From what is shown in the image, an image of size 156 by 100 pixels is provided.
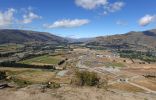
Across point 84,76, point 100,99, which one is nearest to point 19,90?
point 100,99

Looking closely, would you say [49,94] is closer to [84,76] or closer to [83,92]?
[83,92]

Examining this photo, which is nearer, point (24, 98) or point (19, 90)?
point (24, 98)

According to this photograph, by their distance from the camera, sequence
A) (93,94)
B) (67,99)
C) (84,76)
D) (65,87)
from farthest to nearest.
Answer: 1. (84,76)
2. (65,87)
3. (93,94)
4. (67,99)

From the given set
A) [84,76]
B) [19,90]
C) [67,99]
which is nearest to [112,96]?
[67,99]

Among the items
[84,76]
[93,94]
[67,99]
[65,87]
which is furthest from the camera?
[84,76]

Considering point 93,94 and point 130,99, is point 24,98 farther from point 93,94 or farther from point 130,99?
point 130,99

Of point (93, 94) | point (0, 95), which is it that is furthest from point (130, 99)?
point (0, 95)

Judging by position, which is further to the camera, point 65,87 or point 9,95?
point 65,87

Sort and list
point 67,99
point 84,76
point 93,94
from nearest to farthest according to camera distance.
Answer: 1. point 67,99
2. point 93,94
3. point 84,76
